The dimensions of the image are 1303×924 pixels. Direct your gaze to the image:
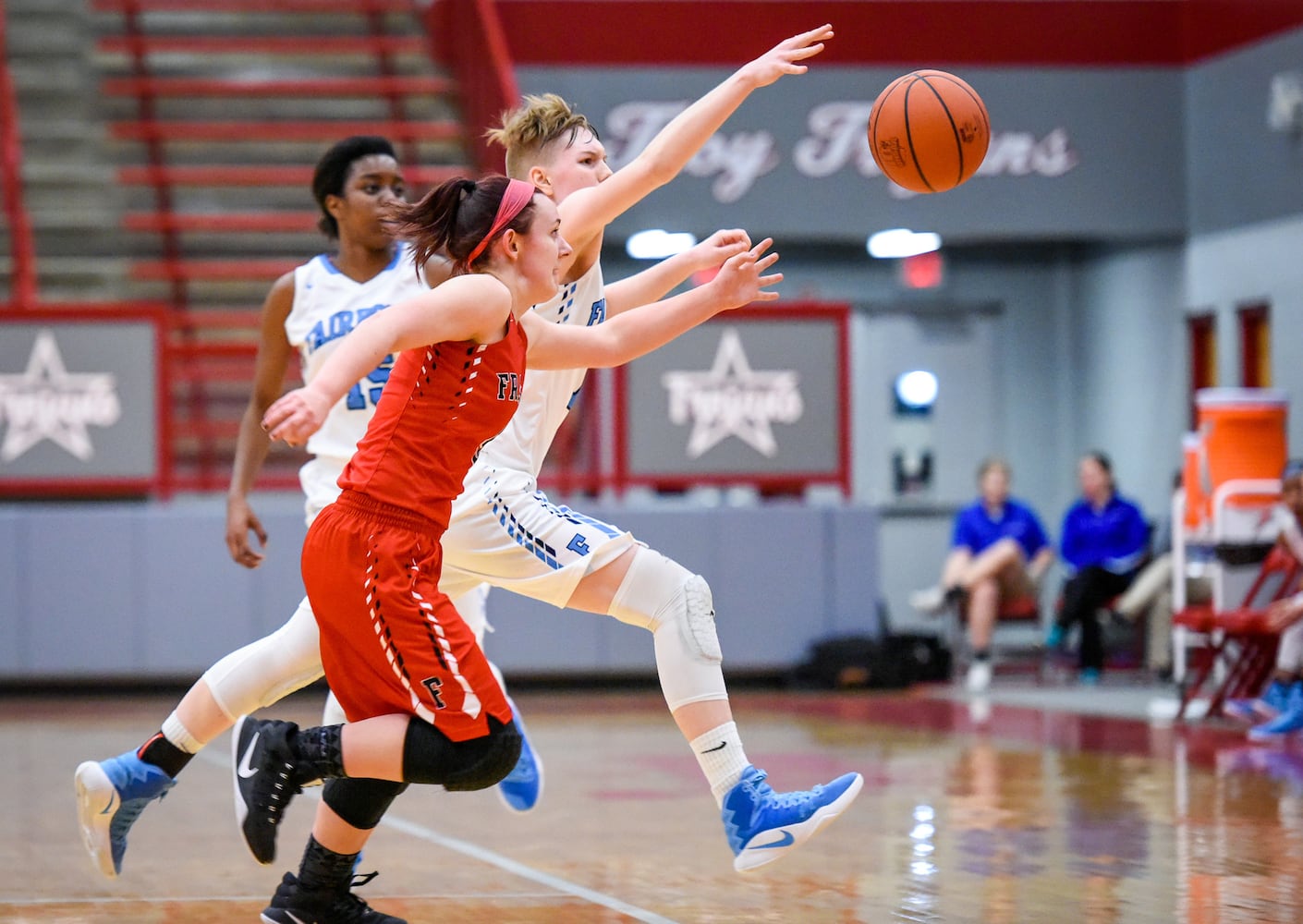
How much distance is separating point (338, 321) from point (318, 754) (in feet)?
5.67

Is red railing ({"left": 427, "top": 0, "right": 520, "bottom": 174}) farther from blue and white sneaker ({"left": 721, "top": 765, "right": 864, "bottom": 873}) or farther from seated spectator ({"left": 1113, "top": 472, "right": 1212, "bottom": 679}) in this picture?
blue and white sneaker ({"left": 721, "top": 765, "right": 864, "bottom": 873})

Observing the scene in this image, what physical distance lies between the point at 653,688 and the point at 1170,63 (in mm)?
6501

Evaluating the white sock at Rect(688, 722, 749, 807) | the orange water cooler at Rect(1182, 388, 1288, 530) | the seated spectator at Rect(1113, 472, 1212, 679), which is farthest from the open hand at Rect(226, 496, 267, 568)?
the seated spectator at Rect(1113, 472, 1212, 679)

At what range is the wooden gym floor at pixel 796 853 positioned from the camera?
4.50 m

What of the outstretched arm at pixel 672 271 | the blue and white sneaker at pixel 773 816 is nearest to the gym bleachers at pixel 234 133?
the outstretched arm at pixel 672 271

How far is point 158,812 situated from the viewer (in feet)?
20.8

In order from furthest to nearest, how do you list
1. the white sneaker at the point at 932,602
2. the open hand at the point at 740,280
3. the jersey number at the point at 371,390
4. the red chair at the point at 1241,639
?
1. the white sneaker at the point at 932,602
2. the red chair at the point at 1241,639
3. the jersey number at the point at 371,390
4. the open hand at the point at 740,280

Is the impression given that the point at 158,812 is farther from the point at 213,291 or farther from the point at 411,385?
the point at 213,291

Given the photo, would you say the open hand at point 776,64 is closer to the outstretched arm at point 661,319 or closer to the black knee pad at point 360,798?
the outstretched arm at point 661,319

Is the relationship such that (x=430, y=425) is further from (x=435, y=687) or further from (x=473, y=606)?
(x=473, y=606)

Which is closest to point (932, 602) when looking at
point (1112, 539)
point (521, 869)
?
point (1112, 539)

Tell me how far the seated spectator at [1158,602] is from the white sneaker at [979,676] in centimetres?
108

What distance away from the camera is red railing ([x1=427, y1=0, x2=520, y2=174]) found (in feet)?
40.5

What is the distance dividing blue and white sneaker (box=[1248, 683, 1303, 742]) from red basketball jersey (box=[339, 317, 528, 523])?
5720 millimetres
